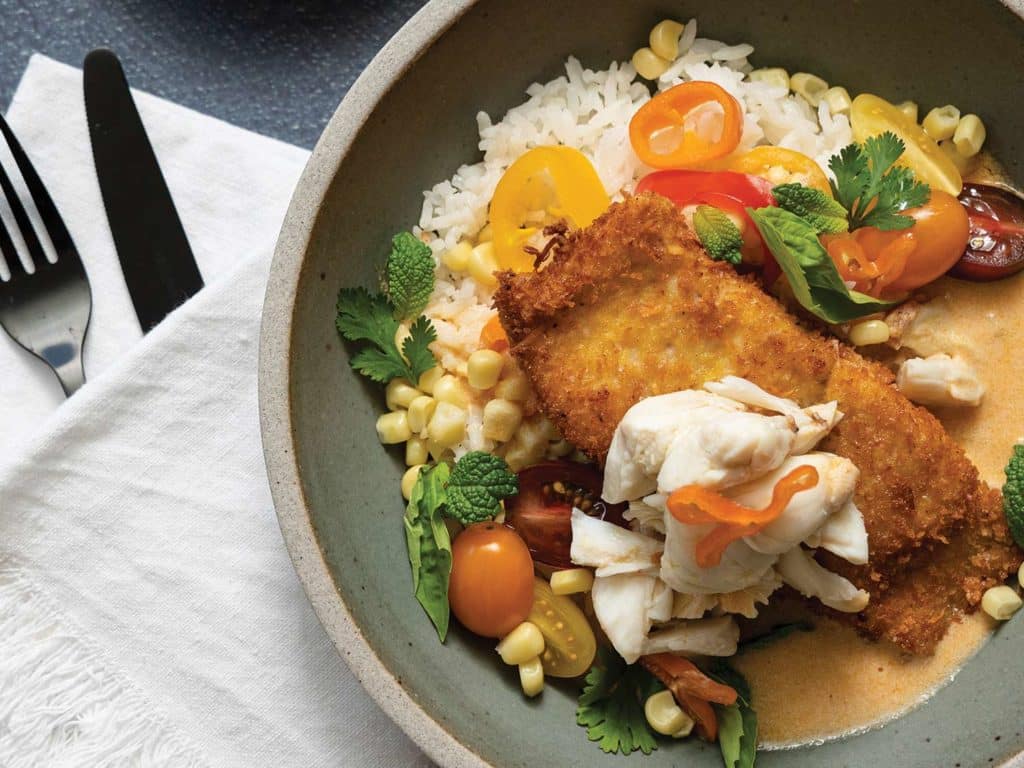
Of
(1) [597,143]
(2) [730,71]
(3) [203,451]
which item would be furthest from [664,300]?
(3) [203,451]

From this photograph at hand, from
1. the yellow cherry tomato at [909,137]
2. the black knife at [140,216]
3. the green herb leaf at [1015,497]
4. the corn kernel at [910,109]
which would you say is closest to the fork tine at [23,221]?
the black knife at [140,216]

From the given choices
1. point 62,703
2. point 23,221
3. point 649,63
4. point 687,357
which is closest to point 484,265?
point 687,357

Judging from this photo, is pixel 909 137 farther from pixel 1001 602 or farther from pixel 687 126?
pixel 1001 602

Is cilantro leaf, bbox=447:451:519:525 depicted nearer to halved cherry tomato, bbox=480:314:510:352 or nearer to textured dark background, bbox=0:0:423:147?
halved cherry tomato, bbox=480:314:510:352

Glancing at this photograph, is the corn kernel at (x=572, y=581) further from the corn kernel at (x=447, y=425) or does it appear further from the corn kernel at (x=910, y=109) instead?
the corn kernel at (x=910, y=109)

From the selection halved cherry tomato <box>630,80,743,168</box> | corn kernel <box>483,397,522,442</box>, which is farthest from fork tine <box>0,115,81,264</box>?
halved cherry tomato <box>630,80,743,168</box>

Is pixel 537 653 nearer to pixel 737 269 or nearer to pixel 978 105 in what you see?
pixel 737 269
